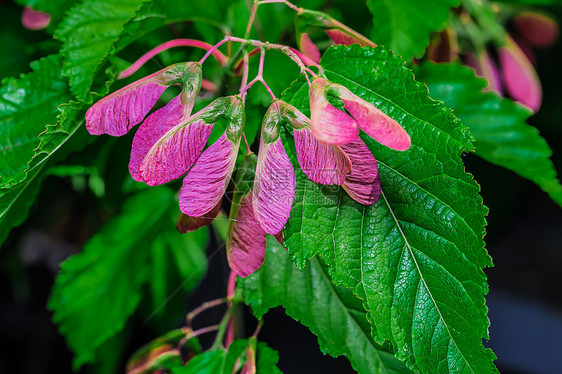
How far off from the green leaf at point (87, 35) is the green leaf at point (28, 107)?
28 millimetres

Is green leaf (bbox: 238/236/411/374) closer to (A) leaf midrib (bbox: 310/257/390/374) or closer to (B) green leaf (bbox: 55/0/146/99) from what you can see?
(A) leaf midrib (bbox: 310/257/390/374)

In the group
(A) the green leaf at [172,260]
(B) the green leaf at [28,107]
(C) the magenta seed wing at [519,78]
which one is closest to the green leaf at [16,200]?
(B) the green leaf at [28,107]

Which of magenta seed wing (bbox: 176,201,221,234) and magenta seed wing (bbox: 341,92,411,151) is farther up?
magenta seed wing (bbox: 341,92,411,151)

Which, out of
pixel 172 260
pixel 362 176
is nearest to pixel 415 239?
pixel 362 176

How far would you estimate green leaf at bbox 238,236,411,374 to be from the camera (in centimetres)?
34

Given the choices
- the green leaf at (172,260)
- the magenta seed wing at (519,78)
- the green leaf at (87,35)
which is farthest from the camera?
the green leaf at (172,260)

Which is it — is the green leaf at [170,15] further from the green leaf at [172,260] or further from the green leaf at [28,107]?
the green leaf at [172,260]

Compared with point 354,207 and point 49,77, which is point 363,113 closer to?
point 354,207

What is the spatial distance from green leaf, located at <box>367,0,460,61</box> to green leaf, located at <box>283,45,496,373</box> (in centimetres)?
11

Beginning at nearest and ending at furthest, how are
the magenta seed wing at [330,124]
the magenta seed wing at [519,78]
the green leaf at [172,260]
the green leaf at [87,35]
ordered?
the magenta seed wing at [330,124] → the green leaf at [87,35] → the magenta seed wing at [519,78] → the green leaf at [172,260]

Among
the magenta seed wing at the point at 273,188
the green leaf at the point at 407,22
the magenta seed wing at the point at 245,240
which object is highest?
the green leaf at the point at 407,22

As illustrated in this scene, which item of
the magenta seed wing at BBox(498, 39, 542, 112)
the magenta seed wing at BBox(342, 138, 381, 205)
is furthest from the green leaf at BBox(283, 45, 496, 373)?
the magenta seed wing at BBox(498, 39, 542, 112)

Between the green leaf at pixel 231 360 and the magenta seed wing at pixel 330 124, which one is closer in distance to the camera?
the magenta seed wing at pixel 330 124

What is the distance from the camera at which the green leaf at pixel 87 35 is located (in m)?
0.34
